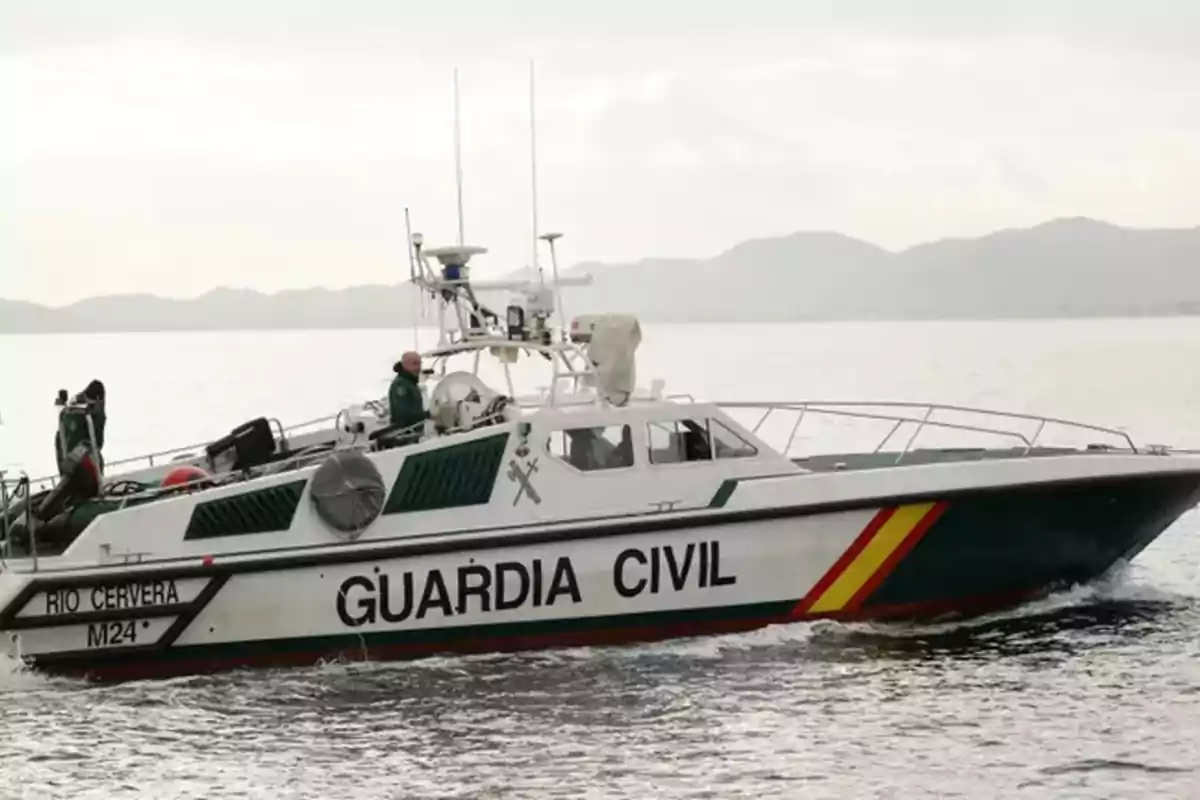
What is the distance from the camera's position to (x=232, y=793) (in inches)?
392

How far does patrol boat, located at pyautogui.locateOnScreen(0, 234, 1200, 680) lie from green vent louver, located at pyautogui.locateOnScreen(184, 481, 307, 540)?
0.05 ft

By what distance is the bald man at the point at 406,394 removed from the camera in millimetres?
12453

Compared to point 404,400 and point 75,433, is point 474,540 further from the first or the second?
point 75,433

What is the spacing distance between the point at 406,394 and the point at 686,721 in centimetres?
333

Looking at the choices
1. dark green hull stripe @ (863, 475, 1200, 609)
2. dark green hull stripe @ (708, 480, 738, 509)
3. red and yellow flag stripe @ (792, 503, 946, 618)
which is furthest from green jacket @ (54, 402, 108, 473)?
dark green hull stripe @ (863, 475, 1200, 609)

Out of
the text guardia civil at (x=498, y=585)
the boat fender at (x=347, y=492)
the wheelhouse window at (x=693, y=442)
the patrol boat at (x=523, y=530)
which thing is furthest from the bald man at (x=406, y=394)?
the wheelhouse window at (x=693, y=442)

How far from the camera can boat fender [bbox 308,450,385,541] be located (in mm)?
11609

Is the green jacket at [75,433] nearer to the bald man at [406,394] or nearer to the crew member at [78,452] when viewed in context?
the crew member at [78,452]

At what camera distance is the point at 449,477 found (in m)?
11.9

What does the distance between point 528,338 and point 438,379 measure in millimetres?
901

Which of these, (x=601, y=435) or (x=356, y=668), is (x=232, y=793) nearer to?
(x=356, y=668)

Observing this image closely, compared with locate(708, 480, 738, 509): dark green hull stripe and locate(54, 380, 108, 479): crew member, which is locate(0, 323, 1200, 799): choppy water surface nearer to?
locate(708, 480, 738, 509): dark green hull stripe

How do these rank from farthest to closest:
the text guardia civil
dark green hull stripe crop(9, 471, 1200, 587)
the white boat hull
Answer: the text guardia civil
the white boat hull
dark green hull stripe crop(9, 471, 1200, 587)

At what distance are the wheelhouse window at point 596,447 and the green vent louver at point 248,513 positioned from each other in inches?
76.1
